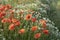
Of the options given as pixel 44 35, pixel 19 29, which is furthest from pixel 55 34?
pixel 19 29

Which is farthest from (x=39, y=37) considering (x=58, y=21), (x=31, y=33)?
(x=58, y=21)

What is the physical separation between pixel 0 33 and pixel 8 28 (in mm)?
176

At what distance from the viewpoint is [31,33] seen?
4020mm

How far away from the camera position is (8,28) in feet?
13.4

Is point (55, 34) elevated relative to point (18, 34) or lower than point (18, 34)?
lower

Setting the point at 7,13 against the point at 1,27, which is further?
the point at 7,13

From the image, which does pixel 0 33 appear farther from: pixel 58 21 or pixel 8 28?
pixel 58 21

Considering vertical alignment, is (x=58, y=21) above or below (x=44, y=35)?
below

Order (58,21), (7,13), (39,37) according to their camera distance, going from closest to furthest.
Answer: (39,37)
(7,13)
(58,21)

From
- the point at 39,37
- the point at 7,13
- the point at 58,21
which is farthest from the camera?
the point at 58,21

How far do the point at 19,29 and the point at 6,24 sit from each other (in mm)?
288

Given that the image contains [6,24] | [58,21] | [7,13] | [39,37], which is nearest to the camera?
[39,37]

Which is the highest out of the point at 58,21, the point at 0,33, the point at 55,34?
the point at 0,33

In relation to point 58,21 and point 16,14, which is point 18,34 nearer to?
point 16,14
